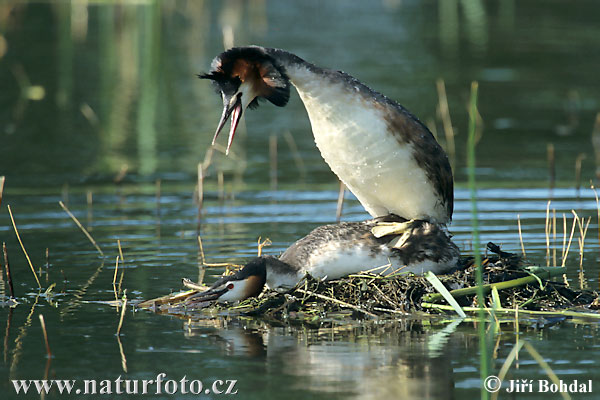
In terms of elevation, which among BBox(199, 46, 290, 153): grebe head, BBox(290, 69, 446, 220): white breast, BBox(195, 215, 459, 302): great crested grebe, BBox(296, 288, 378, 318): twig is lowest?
BBox(296, 288, 378, 318): twig

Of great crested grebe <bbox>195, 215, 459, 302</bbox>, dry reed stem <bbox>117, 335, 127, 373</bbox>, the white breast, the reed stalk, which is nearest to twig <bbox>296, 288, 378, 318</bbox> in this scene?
great crested grebe <bbox>195, 215, 459, 302</bbox>

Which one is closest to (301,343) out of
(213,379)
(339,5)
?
(213,379)

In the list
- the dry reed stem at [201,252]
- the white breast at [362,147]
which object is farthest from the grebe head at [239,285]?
the dry reed stem at [201,252]

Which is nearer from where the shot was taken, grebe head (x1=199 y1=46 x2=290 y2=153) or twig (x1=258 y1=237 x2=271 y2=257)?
grebe head (x1=199 y1=46 x2=290 y2=153)

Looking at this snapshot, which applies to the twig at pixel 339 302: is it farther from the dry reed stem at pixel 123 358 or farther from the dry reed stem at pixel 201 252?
the dry reed stem at pixel 201 252

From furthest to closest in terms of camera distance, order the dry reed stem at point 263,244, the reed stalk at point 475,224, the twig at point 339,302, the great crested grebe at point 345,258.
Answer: the dry reed stem at point 263,244, the great crested grebe at point 345,258, the twig at point 339,302, the reed stalk at point 475,224

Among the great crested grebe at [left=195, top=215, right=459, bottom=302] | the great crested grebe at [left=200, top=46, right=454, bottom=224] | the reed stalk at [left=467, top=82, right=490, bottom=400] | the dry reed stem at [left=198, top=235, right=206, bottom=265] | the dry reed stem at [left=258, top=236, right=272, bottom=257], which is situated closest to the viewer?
the reed stalk at [left=467, top=82, right=490, bottom=400]

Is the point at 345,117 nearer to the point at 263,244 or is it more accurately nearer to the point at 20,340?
the point at 263,244

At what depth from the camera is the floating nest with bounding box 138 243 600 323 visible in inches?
292

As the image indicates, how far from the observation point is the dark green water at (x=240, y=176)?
20.6 feet

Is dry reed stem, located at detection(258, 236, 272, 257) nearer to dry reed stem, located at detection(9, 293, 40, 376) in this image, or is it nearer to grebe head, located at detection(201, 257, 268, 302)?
grebe head, located at detection(201, 257, 268, 302)

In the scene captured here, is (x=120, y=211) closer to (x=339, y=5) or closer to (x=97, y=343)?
(x=97, y=343)

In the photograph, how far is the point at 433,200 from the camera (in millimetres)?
8172

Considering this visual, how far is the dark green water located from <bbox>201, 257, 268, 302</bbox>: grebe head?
27 cm
